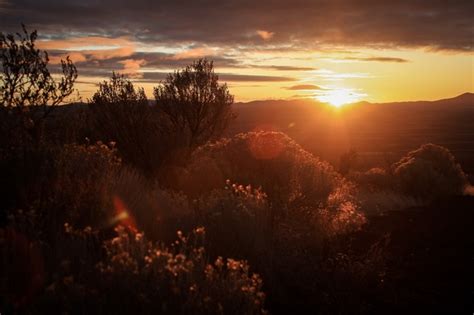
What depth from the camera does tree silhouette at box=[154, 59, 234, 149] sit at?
25469 mm

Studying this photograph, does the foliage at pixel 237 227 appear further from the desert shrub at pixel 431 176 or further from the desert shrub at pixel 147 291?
the desert shrub at pixel 431 176

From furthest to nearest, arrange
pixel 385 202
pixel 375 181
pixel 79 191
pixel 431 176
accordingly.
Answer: pixel 375 181
pixel 431 176
pixel 385 202
pixel 79 191

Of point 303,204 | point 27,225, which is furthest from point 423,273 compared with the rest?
point 27,225

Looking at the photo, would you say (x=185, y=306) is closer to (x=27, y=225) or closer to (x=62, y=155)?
(x=27, y=225)

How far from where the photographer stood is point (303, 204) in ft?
41.9

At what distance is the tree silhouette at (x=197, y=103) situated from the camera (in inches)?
1003

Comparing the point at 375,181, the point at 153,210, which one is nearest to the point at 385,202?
the point at 375,181

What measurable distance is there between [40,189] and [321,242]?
5163mm

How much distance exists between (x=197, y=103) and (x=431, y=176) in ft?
36.5

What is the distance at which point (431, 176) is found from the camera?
80.4ft

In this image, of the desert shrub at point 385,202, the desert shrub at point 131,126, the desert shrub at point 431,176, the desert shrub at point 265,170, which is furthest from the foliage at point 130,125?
the desert shrub at point 431,176

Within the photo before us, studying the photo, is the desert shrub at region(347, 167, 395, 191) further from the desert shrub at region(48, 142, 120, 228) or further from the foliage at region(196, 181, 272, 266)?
the desert shrub at region(48, 142, 120, 228)

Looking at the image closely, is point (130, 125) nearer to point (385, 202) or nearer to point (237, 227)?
point (385, 202)

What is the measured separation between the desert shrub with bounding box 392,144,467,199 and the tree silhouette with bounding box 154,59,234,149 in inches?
343
